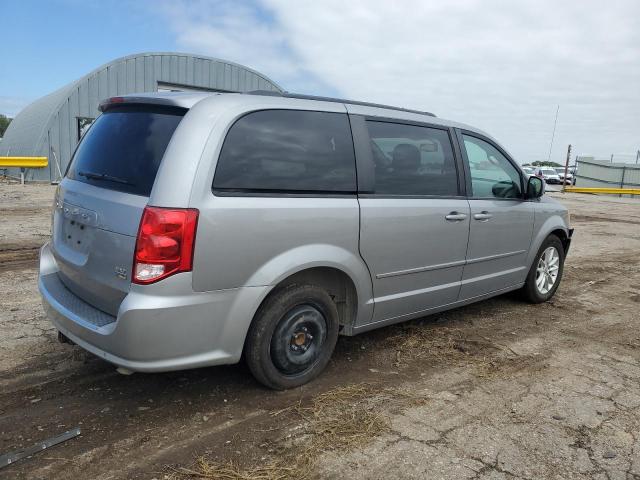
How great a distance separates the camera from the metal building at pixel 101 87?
1956 centimetres

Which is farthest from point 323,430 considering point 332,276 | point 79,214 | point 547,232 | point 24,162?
point 24,162

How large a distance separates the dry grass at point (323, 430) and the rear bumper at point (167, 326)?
544mm

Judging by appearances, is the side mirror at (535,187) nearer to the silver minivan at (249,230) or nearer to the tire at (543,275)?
the tire at (543,275)

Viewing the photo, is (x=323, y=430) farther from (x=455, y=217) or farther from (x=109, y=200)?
(x=455, y=217)

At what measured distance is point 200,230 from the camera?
9.03ft

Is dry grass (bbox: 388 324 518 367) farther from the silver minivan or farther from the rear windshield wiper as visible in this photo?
the rear windshield wiper

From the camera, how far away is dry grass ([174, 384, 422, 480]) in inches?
100

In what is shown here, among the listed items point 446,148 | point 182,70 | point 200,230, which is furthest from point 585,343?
point 182,70

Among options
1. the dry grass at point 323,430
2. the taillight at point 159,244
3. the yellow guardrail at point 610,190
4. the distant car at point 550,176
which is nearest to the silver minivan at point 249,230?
the taillight at point 159,244

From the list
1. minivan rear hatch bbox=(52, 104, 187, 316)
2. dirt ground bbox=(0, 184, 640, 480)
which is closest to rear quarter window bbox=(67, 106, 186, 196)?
minivan rear hatch bbox=(52, 104, 187, 316)

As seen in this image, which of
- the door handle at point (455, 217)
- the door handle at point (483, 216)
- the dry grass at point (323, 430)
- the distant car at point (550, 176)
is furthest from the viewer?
the distant car at point (550, 176)

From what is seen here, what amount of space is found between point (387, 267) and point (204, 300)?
4.67 ft

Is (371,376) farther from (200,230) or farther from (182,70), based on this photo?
(182,70)

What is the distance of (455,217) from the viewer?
416 cm
